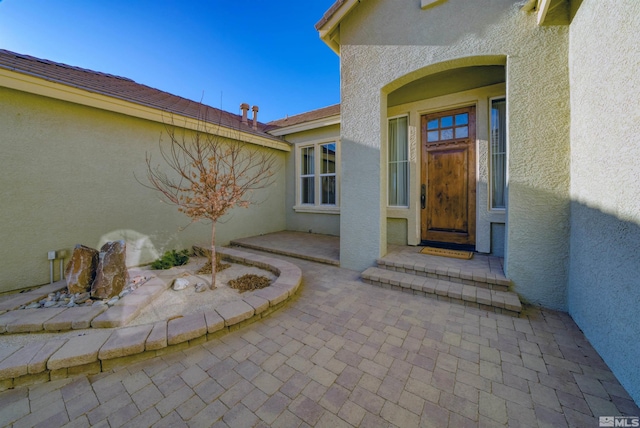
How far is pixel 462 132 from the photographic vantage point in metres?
4.73

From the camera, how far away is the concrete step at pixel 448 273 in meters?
3.17

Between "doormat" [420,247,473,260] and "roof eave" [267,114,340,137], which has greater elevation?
"roof eave" [267,114,340,137]

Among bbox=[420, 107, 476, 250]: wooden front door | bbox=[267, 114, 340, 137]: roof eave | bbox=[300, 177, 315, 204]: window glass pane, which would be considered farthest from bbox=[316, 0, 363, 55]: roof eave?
bbox=[300, 177, 315, 204]: window glass pane

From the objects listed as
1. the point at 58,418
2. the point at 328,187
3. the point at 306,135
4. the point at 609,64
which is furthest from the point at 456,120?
the point at 58,418

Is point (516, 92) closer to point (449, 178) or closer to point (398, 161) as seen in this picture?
point (449, 178)

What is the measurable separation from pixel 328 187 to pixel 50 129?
5902 mm

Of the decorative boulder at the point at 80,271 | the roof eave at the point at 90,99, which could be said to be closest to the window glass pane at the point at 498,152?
the roof eave at the point at 90,99

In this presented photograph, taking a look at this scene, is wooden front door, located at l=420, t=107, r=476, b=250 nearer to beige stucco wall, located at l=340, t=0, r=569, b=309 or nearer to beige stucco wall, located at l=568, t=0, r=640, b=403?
beige stucco wall, located at l=340, t=0, r=569, b=309

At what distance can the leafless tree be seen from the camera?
348 cm

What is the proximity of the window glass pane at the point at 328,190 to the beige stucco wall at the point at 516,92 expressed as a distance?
3.11 meters

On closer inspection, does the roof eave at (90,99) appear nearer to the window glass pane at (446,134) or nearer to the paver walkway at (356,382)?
the paver walkway at (356,382)

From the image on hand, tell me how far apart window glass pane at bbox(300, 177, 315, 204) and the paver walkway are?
5331 millimetres

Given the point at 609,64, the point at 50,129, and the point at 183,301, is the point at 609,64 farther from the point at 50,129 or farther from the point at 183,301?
the point at 50,129

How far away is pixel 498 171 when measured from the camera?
4379mm
